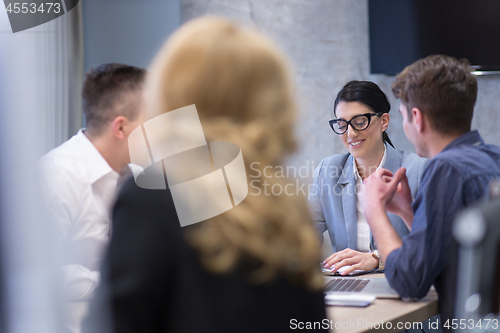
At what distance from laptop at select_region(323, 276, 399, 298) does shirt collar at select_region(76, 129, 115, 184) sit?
929 millimetres

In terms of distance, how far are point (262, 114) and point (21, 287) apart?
1.53 feet

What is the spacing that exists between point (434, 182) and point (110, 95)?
1.29m

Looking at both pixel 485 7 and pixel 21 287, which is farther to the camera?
pixel 485 7

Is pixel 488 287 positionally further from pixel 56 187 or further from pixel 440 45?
pixel 440 45

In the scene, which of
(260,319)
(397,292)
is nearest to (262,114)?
(260,319)

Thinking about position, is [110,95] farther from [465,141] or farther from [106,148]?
[465,141]

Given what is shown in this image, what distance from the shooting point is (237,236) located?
0.72 m

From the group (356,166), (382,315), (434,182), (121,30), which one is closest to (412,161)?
(356,166)

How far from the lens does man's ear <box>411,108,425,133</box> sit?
4.63 feet

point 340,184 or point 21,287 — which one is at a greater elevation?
point 21,287

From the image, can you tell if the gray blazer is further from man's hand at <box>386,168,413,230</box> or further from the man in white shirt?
the man in white shirt

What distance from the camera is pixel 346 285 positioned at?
1.39 m

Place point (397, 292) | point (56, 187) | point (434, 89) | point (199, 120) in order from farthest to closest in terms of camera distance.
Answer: point (56, 187), point (434, 89), point (397, 292), point (199, 120)

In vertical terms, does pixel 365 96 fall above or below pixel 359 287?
above
